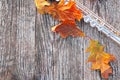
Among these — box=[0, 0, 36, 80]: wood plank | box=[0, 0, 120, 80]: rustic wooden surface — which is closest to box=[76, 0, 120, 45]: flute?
box=[0, 0, 120, 80]: rustic wooden surface

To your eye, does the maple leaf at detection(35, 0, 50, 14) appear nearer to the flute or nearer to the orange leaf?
the flute

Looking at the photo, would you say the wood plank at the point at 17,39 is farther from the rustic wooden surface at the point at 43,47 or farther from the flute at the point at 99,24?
the flute at the point at 99,24

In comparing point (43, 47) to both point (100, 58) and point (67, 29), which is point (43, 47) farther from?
point (100, 58)

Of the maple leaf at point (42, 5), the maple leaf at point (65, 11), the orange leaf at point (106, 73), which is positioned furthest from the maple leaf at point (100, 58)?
the maple leaf at point (42, 5)

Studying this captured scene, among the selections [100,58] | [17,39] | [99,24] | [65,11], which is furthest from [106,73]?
[17,39]

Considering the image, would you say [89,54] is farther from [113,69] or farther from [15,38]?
[15,38]

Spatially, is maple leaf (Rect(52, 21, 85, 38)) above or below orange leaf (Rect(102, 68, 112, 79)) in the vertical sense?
above
